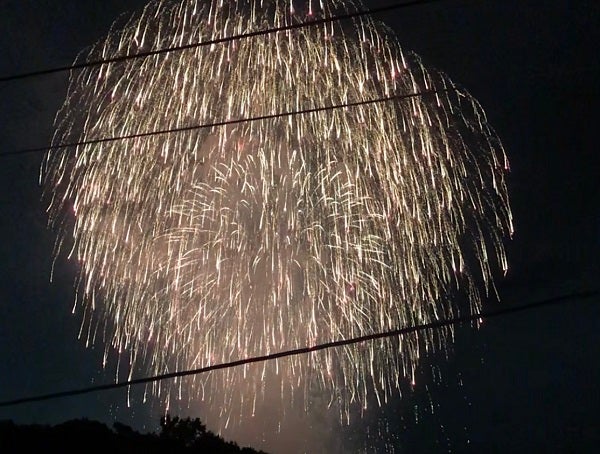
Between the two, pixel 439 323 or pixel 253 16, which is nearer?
pixel 439 323

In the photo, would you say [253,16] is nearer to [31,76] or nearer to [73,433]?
[31,76]

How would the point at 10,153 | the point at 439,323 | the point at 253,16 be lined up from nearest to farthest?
the point at 439,323, the point at 10,153, the point at 253,16

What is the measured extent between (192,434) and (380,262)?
37.2 feet

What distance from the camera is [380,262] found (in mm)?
16188

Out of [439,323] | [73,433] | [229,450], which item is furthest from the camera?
[229,450]

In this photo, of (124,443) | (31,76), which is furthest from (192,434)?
(31,76)

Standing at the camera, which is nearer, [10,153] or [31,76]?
[31,76]

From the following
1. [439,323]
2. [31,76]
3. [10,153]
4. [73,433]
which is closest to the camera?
[439,323]

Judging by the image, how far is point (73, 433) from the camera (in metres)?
17.5

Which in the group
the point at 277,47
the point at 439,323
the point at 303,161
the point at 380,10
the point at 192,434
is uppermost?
the point at 277,47

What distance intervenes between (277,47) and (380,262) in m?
5.36

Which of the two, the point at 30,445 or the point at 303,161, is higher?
the point at 303,161

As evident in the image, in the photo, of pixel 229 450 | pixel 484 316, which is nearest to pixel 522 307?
pixel 484 316

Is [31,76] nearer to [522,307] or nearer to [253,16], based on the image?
[522,307]
